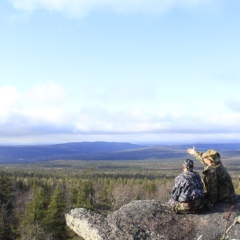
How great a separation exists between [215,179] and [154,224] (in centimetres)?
372

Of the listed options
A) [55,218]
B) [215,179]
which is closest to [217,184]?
[215,179]

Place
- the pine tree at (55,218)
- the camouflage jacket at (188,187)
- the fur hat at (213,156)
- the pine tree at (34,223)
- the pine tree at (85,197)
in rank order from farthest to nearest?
the pine tree at (85,197), the pine tree at (55,218), the pine tree at (34,223), the fur hat at (213,156), the camouflage jacket at (188,187)

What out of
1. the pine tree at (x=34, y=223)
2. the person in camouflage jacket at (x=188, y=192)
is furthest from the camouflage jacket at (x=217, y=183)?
the pine tree at (x=34, y=223)

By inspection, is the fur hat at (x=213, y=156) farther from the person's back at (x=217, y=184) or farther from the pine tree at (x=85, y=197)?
the pine tree at (x=85, y=197)

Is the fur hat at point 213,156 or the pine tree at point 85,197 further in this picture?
the pine tree at point 85,197

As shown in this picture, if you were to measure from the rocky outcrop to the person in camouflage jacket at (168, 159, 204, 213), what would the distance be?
1.31 ft

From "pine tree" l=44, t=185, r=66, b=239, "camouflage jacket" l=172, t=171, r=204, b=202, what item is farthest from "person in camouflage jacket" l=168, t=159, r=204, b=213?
"pine tree" l=44, t=185, r=66, b=239

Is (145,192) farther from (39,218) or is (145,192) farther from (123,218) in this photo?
(123,218)

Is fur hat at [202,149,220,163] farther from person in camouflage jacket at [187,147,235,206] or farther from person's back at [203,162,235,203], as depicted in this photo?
person's back at [203,162,235,203]

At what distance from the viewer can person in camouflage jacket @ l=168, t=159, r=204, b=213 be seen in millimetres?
14570

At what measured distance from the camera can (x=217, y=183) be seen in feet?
51.0

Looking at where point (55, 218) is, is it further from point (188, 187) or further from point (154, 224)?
point (188, 187)

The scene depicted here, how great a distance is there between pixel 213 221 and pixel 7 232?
134ft

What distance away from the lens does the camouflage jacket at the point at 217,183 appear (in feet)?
50.6
